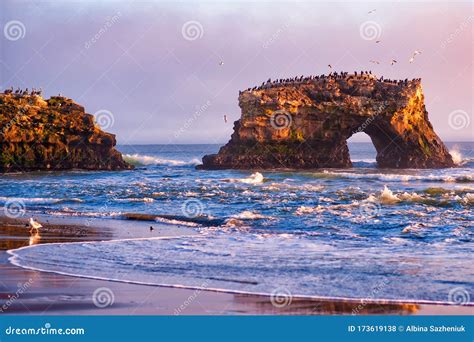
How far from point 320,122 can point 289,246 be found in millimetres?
46106

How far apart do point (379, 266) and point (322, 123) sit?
4876 centimetres

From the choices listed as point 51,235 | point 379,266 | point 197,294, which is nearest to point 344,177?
point 51,235

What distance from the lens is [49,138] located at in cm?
5944

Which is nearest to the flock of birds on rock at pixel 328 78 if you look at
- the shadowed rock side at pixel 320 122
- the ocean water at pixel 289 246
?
the shadowed rock side at pixel 320 122

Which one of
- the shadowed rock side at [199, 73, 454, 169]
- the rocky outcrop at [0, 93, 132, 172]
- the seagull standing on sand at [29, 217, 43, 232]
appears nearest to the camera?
the seagull standing on sand at [29, 217, 43, 232]

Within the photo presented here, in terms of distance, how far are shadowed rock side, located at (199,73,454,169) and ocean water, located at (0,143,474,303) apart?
95.7 feet

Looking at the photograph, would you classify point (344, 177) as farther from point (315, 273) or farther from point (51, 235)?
point (315, 273)

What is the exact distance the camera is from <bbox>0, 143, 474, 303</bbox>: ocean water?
11500mm

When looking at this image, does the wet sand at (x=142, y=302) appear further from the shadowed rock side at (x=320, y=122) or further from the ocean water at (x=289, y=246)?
the shadowed rock side at (x=320, y=122)

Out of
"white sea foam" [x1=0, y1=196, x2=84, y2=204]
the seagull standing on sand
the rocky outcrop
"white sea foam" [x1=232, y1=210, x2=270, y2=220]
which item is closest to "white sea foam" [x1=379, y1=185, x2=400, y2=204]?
"white sea foam" [x1=232, y1=210, x2=270, y2=220]

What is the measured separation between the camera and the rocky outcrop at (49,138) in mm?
57844

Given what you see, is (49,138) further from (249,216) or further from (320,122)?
(249,216)

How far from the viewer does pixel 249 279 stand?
38.5 ft

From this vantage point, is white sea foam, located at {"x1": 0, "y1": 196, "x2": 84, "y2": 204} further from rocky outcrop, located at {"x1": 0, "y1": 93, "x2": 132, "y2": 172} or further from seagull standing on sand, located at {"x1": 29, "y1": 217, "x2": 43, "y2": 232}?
rocky outcrop, located at {"x1": 0, "y1": 93, "x2": 132, "y2": 172}
